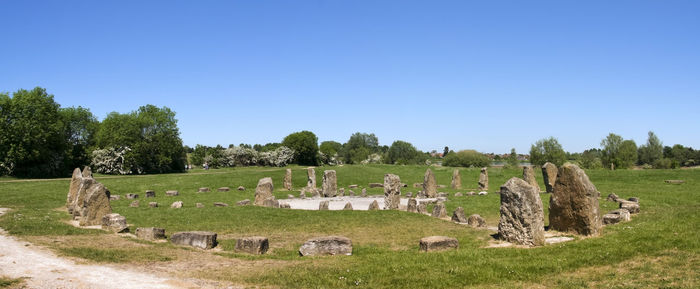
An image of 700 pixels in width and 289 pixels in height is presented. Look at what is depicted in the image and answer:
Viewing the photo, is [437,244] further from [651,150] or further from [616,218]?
[651,150]

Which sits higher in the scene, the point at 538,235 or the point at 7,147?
the point at 7,147

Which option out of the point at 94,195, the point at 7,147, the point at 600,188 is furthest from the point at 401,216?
the point at 7,147

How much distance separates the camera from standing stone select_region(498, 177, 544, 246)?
14.5m

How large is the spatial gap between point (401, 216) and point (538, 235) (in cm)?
830

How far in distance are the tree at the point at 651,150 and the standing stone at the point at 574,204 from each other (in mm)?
109359

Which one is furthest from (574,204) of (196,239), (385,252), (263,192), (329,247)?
(263,192)

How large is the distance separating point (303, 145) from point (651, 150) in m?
82.0

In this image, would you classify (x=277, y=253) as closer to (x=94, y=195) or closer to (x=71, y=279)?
(x=71, y=279)

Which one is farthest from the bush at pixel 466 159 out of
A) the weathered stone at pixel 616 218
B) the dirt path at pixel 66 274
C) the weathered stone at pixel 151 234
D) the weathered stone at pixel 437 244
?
the dirt path at pixel 66 274

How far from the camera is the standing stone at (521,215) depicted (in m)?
14.5

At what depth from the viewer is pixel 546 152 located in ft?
335

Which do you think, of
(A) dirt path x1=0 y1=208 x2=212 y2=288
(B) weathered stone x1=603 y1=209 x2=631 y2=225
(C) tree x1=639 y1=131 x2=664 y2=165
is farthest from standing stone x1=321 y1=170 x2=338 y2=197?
(C) tree x1=639 y1=131 x2=664 y2=165

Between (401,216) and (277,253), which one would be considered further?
(401,216)

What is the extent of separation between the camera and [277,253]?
49.3 feet
